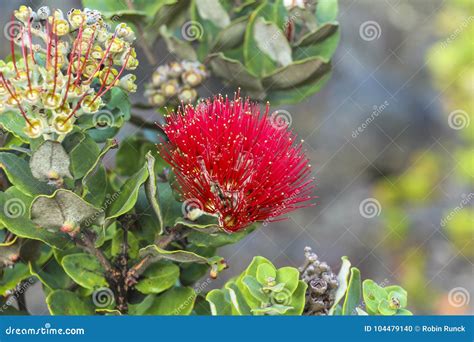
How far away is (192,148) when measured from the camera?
3.34 ft

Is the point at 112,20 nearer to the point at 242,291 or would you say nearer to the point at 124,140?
the point at 124,140

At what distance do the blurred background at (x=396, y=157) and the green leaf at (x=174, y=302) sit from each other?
1182mm

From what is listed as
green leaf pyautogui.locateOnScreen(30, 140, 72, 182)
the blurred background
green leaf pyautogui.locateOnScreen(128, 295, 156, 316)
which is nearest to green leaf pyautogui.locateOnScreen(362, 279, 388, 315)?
green leaf pyautogui.locateOnScreen(128, 295, 156, 316)

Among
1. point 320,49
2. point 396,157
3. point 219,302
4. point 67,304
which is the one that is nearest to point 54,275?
point 67,304

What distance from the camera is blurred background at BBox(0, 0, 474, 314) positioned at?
7.84 ft

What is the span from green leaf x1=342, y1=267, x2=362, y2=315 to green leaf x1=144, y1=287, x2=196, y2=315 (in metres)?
0.22

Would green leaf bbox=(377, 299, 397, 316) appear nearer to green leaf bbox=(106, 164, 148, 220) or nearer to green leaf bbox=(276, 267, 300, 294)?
green leaf bbox=(276, 267, 300, 294)

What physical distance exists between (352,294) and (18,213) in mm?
462

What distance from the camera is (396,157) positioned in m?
2.74

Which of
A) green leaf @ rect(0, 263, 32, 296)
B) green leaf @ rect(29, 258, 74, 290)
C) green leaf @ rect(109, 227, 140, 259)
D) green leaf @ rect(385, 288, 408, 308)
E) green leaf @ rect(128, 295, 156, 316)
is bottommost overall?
green leaf @ rect(0, 263, 32, 296)

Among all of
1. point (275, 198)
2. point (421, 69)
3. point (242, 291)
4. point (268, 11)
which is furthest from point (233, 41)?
point (421, 69)

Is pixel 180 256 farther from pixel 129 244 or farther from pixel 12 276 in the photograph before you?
pixel 12 276

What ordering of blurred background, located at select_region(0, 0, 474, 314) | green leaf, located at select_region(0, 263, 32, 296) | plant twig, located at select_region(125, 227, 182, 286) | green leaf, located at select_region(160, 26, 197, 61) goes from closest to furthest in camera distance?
plant twig, located at select_region(125, 227, 182, 286)
green leaf, located at select_region(0, 263, 32, 296)
green leaf, located at select_region(160, 26, 197, 61)
blurred background, located at select_region(0, 0, 474, 314)

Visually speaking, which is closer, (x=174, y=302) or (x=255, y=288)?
(x=255, y=288)
